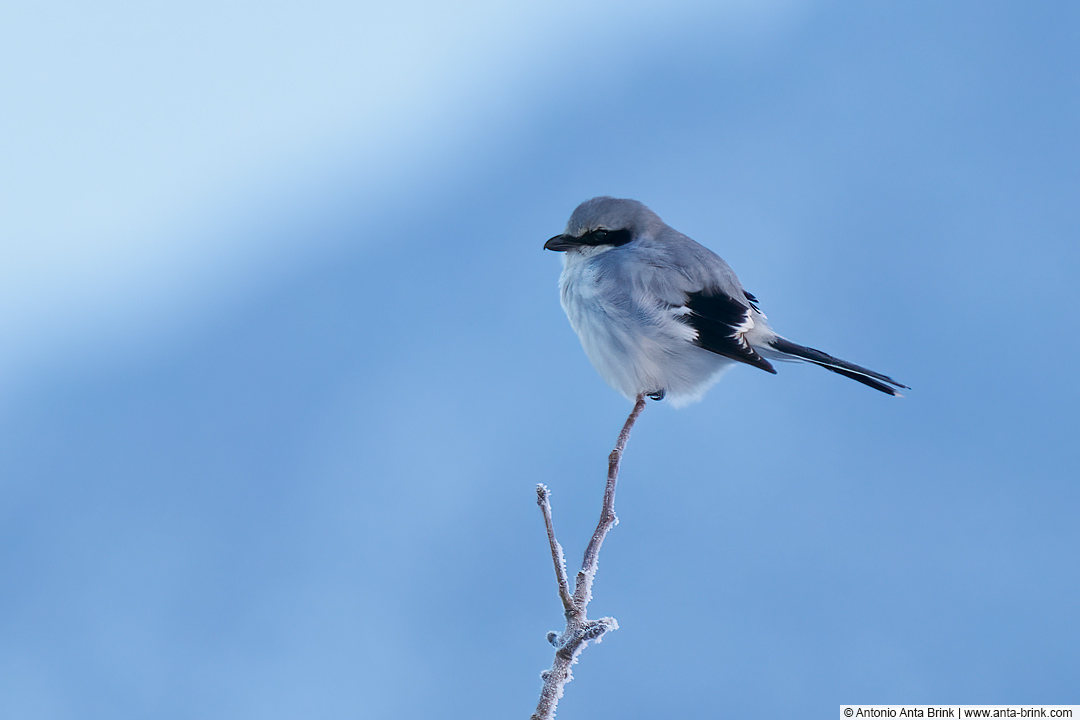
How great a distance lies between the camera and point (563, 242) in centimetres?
231

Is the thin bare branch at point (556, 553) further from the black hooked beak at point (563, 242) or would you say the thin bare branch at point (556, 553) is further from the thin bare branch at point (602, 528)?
the black hooked beak at point (563, 242)

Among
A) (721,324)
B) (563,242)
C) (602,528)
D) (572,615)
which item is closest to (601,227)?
(563,242)

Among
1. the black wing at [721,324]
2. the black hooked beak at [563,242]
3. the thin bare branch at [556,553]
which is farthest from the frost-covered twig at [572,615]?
the black hooked beak at [563,242]

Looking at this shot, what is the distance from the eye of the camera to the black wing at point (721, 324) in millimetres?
2049

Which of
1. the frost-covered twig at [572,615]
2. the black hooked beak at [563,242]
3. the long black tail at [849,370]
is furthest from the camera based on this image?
the black hooked beak at [563,242]

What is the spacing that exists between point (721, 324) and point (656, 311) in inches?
6.7

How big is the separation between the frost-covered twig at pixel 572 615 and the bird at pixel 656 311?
0.74 m

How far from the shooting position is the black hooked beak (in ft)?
7.53

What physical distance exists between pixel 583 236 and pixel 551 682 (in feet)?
4.50

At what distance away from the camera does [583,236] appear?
7.58 ft

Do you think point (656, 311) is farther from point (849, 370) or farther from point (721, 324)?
point (849, 370)

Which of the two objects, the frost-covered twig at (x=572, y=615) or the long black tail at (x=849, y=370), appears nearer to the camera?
the frost-covered twig at (x=572, y=615)

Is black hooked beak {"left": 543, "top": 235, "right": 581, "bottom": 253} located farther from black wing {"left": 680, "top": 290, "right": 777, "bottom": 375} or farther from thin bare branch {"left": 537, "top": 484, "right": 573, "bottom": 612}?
thin bare branch {"left": 537, "top": 484, "right": 573, "bottom": 612}

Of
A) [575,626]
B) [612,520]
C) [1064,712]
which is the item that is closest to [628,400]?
[612,520]
